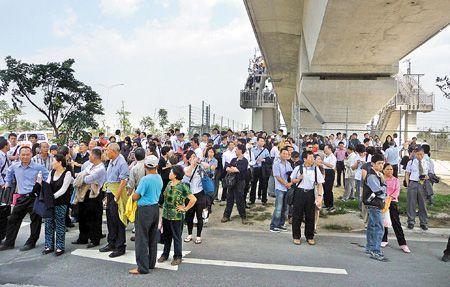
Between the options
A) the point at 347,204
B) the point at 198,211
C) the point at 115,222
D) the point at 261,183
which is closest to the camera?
the point at 115,222

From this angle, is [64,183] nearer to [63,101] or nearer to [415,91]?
[63,101]

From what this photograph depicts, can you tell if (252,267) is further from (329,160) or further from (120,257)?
(329,160)

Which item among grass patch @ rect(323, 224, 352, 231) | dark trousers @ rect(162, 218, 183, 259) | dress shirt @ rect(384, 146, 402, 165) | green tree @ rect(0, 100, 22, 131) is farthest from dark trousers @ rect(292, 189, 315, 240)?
green tree @ rect(0, 100, 22, 131)

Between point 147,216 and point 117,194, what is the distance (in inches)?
36.2

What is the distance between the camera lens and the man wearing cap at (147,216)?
5281 mm

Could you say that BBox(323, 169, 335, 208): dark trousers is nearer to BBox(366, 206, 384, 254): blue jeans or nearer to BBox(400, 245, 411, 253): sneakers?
BBox(400, 245, 411, 253): sneakers

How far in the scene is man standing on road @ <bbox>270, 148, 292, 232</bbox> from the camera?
7871 mm

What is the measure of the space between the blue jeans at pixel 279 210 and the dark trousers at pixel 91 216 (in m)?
3.57

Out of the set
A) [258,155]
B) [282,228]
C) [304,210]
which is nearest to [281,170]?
[304,210]

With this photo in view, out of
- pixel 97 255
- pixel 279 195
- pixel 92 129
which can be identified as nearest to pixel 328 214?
pixel 279 195

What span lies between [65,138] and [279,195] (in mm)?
22808

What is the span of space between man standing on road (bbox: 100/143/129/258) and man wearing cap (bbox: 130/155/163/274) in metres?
0.78

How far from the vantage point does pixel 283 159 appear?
803cm

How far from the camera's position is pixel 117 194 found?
19.6 feet
